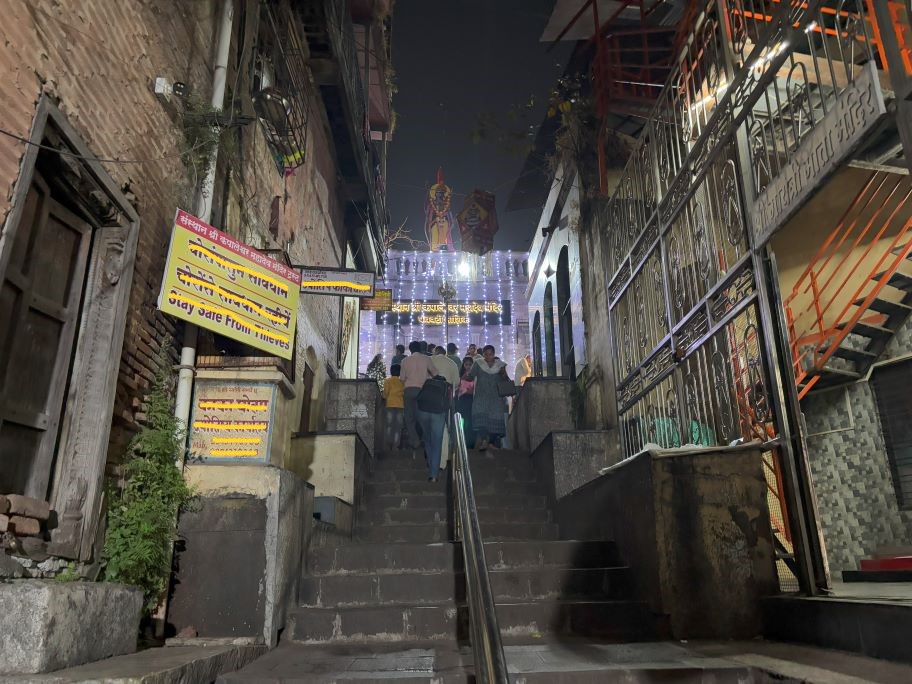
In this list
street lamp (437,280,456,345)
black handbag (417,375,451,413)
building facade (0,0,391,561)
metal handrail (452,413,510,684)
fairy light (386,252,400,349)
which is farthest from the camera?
street lamp (437,280,456,345)

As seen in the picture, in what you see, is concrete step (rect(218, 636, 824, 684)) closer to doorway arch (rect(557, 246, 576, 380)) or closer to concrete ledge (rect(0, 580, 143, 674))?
concrete ledge (rect(0, 580, 143, 674))

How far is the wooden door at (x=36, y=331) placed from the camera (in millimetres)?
3887

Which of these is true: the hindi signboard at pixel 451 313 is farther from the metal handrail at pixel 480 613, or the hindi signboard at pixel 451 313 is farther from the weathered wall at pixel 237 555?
the metal handrail at pixel 480 613

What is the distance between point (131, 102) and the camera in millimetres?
5043

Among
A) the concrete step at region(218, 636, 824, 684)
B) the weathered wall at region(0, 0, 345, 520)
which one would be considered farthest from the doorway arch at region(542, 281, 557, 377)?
the concrete step at region(218, 636, 824, 684)

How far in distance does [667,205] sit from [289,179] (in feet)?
18.5

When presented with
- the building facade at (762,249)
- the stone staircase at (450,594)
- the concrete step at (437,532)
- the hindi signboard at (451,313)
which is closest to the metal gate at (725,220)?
the building facade at (762,249)

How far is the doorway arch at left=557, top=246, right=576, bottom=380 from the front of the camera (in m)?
12.8

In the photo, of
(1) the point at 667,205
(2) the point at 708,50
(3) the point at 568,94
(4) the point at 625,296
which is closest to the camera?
(2) the point at 708,50

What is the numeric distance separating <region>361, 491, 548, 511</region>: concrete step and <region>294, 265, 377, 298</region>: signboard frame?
8.68ft

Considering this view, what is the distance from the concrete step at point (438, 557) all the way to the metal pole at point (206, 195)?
172cm

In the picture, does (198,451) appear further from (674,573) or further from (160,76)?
(674,573)

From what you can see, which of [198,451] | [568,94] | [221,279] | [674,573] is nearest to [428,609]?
[674,573]

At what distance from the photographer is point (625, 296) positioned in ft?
28.5
